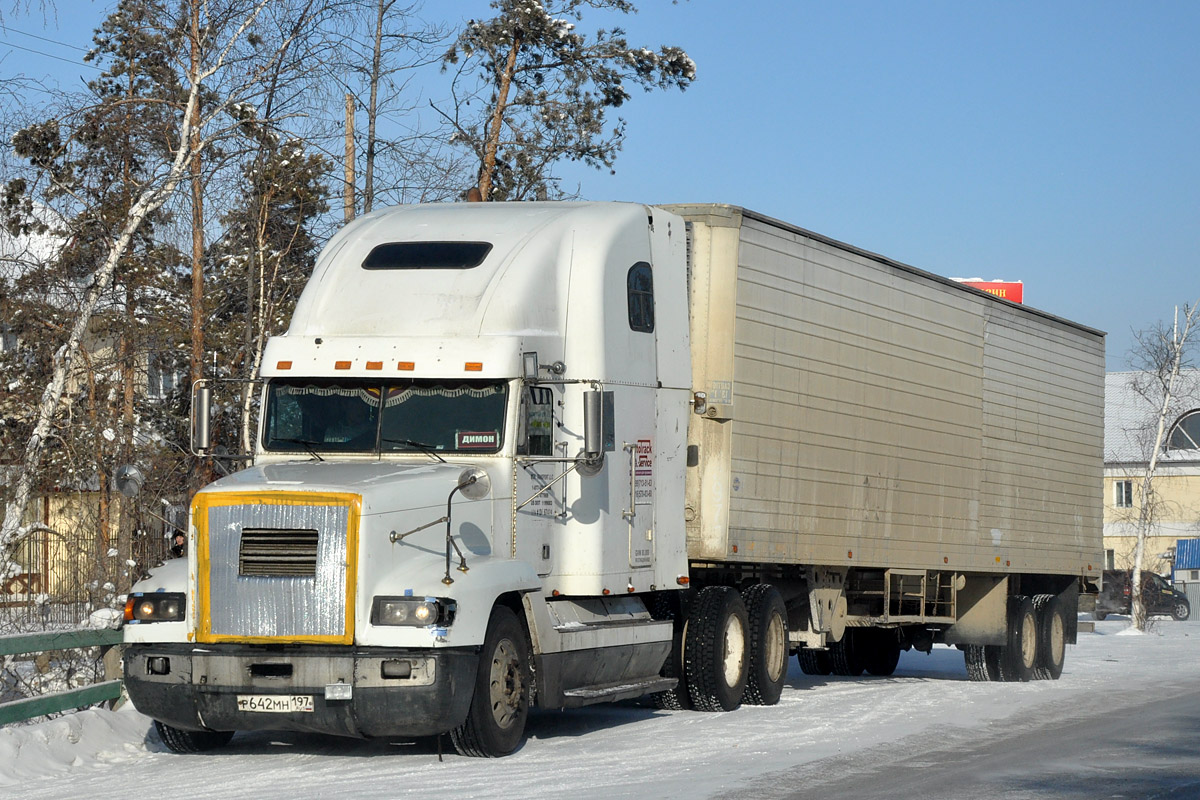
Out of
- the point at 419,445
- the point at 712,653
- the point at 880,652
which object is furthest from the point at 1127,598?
the point at 419,445

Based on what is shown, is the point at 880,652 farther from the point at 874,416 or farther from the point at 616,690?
the point at 616,690

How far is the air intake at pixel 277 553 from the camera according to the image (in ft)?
34.7

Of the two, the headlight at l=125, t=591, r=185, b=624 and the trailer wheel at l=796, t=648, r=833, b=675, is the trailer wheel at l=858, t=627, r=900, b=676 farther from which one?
the headlight at l=125, t=591, r=185, b=624

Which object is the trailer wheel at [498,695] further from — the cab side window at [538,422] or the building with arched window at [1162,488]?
the building with arched window at [1162,488]

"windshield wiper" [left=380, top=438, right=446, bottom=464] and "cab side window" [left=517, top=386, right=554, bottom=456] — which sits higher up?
"cab side window" [left=517, top=386, right=554, bottom=456]

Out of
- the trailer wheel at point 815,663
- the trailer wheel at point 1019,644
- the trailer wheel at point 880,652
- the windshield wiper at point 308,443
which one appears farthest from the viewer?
the trailer wheel at point 815,663

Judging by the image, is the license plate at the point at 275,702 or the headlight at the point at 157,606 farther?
the headlight at the point at 157,606

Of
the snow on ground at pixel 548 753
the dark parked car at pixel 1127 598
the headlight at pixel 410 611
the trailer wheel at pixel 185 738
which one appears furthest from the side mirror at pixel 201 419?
the dark parked car at pixel 1127 598

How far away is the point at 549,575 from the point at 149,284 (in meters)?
11.6

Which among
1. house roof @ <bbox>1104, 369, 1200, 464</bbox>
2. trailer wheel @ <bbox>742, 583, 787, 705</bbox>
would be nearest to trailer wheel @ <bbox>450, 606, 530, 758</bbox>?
trailer wheel @ <bbox>742, 583, 787, 705</bbox>

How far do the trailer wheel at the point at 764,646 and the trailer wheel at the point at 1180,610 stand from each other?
37958 mm

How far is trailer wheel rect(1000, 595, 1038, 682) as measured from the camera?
2039cm

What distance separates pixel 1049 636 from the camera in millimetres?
21234

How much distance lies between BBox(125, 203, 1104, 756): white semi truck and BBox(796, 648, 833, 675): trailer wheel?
2476 mm
